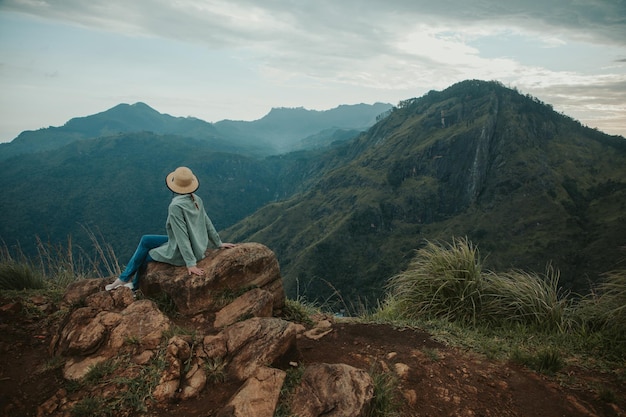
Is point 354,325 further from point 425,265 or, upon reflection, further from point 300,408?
point 300,408

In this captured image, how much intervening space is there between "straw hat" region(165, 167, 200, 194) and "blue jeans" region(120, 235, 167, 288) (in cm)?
72

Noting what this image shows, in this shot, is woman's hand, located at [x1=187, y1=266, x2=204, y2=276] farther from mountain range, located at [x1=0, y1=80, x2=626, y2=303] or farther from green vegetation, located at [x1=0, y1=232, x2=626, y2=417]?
mountain range, located at [x1=0, y1=80, x2=626, y2=303]

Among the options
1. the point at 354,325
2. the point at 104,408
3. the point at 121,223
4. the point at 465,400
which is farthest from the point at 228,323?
the point at 121,223

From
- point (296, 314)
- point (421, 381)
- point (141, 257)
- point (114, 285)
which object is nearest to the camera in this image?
point (421, 381)

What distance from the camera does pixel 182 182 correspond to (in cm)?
472

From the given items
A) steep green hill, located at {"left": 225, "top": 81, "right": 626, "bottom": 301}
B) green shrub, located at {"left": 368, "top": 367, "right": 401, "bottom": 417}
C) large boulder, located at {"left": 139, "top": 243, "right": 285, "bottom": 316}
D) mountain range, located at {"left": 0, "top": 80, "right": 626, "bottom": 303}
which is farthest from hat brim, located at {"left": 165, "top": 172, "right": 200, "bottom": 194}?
mountain range, located at {"left": 0, "top": 80, "right": 626, "bottom": 303}

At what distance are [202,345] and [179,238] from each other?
4.83ft

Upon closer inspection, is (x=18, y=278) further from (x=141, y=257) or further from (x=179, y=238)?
(x=179, y=238)

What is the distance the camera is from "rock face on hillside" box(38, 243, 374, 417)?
284cm

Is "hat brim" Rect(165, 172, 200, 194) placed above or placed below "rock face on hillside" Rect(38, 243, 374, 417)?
above

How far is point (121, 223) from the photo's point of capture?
168000 millimetres

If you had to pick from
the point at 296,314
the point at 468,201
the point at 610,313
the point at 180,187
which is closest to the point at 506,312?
the point at 610,313

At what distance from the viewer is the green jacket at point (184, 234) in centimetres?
443

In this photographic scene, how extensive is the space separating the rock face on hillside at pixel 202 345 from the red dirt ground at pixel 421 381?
0.54 ft
